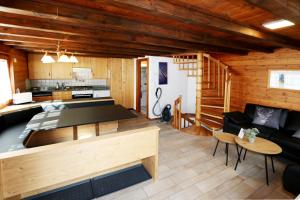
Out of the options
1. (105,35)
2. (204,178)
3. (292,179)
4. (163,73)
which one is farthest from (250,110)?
(105,35)

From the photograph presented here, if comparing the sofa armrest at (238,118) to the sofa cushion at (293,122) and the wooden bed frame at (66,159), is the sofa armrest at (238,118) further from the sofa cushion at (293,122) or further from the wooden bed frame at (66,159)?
the wooden bed frame at (66,159)

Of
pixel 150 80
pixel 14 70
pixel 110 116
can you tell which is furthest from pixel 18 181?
pixel 150 80

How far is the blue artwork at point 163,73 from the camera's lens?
6199 mm

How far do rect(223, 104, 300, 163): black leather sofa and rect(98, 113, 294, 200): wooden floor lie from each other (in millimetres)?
370

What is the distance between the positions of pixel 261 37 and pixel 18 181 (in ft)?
12.4

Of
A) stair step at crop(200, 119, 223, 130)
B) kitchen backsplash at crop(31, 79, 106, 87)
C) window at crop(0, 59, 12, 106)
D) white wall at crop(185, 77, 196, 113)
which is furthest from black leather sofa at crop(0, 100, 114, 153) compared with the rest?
white wall at crop(185, 77, 196, 113)

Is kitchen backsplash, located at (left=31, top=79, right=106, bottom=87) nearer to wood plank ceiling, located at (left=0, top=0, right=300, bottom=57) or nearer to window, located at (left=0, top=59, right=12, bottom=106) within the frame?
window, located at (left=0, top=59, right=12, bottom=106)

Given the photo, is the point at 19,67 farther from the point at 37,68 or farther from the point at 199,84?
the point at 199,84

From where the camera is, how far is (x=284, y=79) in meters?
4.07

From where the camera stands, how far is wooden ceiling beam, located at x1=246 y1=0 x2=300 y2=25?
1281 millimetres

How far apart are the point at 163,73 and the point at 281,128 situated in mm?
3906

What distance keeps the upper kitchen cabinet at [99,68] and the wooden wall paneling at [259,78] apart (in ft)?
14.3

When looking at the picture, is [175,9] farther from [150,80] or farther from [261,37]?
[150,80]

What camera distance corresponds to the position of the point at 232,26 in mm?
2234
